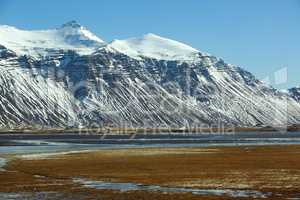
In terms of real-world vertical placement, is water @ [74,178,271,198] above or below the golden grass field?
below

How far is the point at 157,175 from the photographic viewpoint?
2329 inches

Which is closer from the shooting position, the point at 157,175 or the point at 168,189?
the point at 168,189

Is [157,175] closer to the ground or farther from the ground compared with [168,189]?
farther from the ground

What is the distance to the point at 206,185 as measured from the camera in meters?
50.5

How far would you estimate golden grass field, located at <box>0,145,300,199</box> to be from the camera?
46.5 metres

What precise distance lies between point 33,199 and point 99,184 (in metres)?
10.2

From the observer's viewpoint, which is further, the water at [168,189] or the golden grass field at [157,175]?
the golden grass field at [157,175]

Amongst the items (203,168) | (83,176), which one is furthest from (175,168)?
(83,176)

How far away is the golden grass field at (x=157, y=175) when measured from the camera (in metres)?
46.5

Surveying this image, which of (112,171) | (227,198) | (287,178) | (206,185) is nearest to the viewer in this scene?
(227,198)

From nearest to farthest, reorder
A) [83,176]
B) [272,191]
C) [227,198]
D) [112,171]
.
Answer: [227,198]
[272,191]
[83,176]
[112,171]

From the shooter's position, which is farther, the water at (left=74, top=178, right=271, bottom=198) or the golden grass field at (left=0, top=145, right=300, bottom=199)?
the golden grass field at (left=0, top=145, right=300, bottom=199)

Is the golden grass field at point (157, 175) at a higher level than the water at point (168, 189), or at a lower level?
higher

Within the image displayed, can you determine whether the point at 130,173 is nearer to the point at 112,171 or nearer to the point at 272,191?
the point at 112,171
